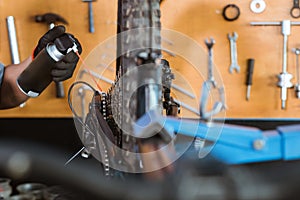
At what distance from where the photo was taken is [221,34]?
1449 millimetres

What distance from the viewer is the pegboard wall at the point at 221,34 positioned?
144 centimetres

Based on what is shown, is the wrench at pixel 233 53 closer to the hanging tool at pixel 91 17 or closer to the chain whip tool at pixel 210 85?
the chain whip tool at pixel 210 85

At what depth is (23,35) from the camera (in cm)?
149

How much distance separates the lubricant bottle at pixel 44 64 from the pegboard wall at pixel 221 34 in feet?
2.39

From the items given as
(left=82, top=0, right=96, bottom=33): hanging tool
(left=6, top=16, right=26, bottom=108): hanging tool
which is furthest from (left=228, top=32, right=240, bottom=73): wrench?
(left=6, top=16, right=26, bottom=108): hanging tool

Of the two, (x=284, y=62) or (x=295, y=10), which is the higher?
(x=295, y=10)

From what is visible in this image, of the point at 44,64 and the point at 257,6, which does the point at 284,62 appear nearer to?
the point at 257,6

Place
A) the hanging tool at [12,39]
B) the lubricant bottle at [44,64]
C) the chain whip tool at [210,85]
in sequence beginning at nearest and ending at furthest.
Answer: the lubricant bottle at [44,64] < the chain whip tool at [210,85] < the hanging tool at [12,39]

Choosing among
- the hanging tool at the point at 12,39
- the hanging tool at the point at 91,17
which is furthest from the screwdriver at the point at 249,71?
the hanging tool at the point at 12,39

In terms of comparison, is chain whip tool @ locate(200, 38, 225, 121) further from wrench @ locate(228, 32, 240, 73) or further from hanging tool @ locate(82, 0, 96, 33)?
hanging tool @ locate(82, 0, 96, 33)

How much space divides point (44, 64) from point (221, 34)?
0.89 metres

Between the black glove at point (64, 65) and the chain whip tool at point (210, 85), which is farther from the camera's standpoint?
the chain whip tool at point (210, 85)

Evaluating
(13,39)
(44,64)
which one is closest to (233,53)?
(13,39)

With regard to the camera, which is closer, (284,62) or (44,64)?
(44,64)
